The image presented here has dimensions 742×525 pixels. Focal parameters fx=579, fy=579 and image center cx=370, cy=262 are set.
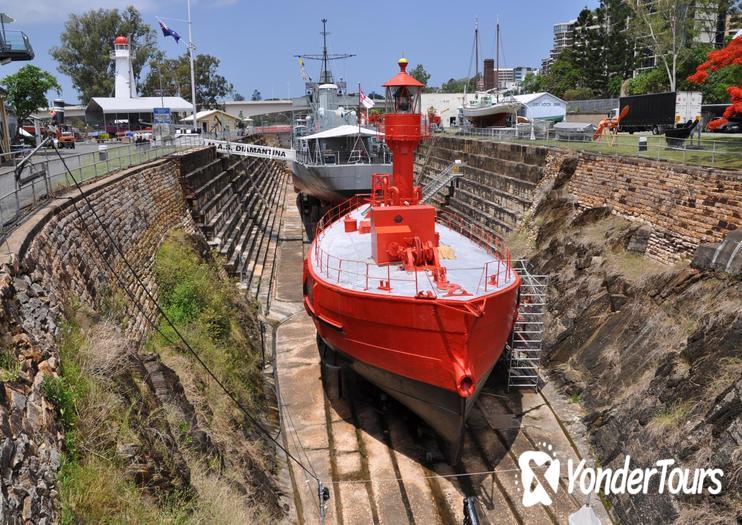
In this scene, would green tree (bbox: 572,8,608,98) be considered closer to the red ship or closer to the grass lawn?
the grass lawn

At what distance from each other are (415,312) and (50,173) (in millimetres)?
9895

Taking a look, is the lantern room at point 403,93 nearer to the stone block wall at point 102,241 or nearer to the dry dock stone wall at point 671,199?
the dry dock stone wall at point 671,199

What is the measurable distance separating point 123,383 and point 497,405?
871cm

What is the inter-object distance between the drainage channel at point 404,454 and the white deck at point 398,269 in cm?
296

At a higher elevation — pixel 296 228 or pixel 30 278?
pixel 30 278

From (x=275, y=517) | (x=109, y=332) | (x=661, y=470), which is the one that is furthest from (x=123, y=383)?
(x=661, y=470)

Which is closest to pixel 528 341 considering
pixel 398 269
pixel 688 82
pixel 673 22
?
pixel 398 269

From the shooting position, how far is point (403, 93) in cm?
1552

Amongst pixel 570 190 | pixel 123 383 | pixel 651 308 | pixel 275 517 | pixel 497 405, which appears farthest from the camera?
pixel 570 190

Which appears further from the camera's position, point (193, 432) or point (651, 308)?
point (651, 308)

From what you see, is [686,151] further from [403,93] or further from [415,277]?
[415,277]

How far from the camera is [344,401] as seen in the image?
45.1 feet

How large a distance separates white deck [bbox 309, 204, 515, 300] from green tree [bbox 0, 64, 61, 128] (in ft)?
84.4

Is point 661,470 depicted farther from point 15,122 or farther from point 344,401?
point 15,122
